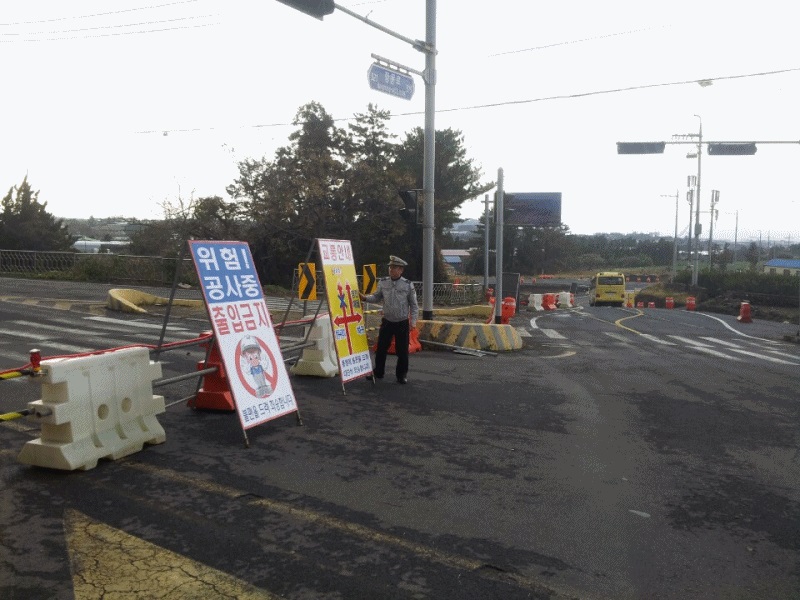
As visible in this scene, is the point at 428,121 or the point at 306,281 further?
the point at 428,121

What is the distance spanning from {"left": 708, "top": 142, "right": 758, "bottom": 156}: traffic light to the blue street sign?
1211 centimetres

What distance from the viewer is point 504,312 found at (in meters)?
21.6

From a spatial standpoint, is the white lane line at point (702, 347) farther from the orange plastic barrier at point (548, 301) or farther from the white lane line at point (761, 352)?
the orange plastic barrier at point (548, 301)

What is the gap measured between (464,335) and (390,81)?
212 inches

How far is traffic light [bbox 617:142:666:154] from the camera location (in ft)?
75.4

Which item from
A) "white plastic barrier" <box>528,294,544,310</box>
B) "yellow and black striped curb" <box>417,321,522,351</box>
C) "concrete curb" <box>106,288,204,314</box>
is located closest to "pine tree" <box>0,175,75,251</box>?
"concrete curb" <box>106,288,204,314</box>

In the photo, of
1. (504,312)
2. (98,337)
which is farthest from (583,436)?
(504,312)

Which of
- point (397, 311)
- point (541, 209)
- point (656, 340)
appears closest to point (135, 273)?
point (656, 340)

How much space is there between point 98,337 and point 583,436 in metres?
10.1

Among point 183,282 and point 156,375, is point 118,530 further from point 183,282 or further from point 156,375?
point 183,282

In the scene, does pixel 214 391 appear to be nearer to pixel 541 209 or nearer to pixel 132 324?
pixel 132 324

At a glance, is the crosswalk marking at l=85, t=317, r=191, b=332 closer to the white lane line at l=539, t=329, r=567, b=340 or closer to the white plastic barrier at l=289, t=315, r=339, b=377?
the white plastic barrier at l=289, t=315, r=339, b=377

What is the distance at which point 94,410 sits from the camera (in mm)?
6156

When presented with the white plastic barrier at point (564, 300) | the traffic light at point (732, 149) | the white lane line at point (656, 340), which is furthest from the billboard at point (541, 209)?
the white lane line at point (656, 340)
